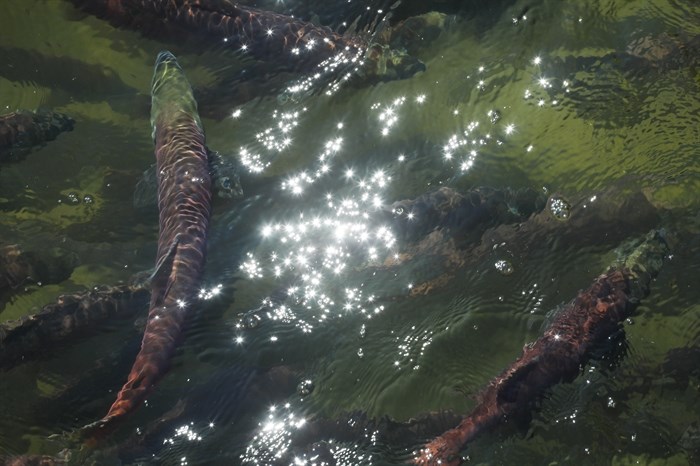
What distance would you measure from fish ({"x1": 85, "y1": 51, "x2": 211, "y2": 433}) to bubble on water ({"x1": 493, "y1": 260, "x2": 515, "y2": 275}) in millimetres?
2126

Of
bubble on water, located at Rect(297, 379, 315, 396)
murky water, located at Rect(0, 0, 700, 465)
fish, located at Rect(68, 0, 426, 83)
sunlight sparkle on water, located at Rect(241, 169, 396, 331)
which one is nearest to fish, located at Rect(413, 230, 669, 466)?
murky water, located at Rect(0, 0, 700, 465)

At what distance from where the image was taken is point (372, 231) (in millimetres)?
4824

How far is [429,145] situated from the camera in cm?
531

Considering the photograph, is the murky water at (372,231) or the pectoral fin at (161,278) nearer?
the murky water at (372,231)

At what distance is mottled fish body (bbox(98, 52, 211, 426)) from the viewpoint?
3977 mm

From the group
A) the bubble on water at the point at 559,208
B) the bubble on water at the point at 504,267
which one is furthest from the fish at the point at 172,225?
the bubble on water at the point at 559,208

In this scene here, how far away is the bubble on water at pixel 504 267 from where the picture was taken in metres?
4.48

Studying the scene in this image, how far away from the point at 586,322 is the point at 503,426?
86 cm

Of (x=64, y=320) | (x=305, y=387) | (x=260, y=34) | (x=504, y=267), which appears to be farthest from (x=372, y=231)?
(x=260, y=34)

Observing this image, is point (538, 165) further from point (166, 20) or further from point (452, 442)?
point (166, 20)

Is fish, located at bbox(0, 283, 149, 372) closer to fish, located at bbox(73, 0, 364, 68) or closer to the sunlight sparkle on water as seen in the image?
the sunlight sparkle on water

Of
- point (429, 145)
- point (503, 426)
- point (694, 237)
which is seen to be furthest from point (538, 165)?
point (503, 426)

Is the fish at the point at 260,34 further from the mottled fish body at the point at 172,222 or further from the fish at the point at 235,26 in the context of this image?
the mottled fish body at the point at 172,222

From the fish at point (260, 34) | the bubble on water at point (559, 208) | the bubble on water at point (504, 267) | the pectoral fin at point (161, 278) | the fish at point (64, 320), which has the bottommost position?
the fish at point (64, 320)
